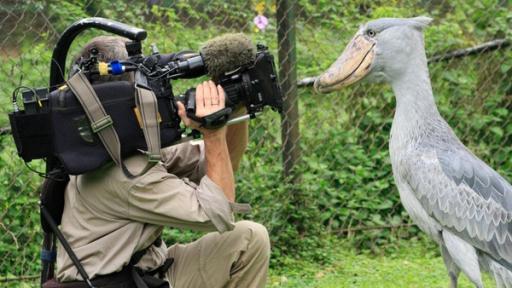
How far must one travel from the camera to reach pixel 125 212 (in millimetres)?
3934

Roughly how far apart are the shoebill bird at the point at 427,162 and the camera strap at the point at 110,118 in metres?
1.02

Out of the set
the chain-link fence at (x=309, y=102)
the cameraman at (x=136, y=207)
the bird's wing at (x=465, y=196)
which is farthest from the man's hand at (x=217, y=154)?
the chain-link fence at (x=309, y=102)

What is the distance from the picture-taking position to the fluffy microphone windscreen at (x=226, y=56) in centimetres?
398

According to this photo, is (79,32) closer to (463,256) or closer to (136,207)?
(136,207)

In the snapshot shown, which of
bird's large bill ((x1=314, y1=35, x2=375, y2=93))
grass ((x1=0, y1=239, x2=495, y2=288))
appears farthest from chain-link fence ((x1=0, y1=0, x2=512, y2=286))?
bird's large bill ((x1=314, y1=35, x2=375, y2=93))

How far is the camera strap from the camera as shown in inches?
147

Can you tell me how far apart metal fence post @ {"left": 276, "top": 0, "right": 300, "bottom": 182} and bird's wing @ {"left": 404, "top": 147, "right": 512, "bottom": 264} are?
1919mm

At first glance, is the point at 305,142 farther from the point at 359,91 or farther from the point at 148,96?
the point at 148,96

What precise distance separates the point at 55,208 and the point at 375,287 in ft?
7.75

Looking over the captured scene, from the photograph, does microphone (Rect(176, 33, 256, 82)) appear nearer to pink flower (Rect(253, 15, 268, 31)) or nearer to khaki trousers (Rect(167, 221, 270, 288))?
khaki trousers (Rect(167, 221, 270, 288))

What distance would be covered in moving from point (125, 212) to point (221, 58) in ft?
2.40

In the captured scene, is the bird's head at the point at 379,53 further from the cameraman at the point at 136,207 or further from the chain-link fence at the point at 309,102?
the chain-link fence at the point at 309,102

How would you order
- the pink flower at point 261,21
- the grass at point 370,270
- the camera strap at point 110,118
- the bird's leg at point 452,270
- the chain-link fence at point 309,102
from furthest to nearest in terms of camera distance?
the pink flower at point 261,21, the grass at point 370,270, the chain-link fence at point 309,102, the bird's leg at point 452,270, the camera strap at point 110,118

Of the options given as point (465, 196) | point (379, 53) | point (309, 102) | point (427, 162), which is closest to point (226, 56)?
point (379, 53)
